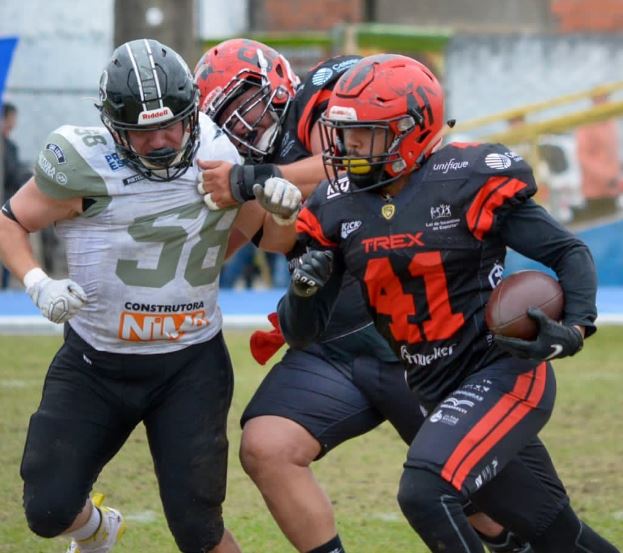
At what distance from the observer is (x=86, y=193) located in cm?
412

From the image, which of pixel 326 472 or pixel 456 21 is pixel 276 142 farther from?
pixel 456 21

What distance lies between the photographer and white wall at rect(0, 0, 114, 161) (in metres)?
13.7

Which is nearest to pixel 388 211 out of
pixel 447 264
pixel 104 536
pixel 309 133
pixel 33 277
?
pixel 447 264

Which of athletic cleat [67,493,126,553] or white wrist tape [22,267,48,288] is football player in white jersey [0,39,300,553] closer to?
white wrist tape [22,267,48,288]

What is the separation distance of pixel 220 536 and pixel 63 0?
1220 centimetres

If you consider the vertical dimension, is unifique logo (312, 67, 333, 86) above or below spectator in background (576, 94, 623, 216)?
above

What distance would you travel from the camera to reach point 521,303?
376cm

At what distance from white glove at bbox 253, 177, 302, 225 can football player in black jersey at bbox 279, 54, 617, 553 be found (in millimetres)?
114

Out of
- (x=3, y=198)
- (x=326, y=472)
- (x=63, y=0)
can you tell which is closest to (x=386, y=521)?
(x=326, y=472)

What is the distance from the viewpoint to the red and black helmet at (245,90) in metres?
4.64

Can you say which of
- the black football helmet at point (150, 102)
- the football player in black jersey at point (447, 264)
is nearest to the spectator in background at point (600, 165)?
the football player in black jersey at point (447, 264)

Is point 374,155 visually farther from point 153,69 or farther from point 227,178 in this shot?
point 153,69

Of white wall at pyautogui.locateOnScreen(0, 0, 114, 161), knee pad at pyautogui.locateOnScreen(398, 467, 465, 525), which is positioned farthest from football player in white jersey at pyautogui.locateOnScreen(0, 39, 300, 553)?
white wall at pyautogui.locateOnScreen(0, 0, 114, 161)

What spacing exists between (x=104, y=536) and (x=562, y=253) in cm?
187
